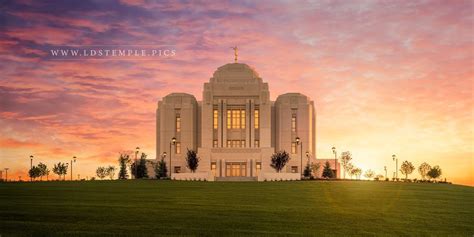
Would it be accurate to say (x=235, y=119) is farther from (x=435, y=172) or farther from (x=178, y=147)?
(x=435, y=172)

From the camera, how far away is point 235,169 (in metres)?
87.0

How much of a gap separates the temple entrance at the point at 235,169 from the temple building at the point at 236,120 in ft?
12.4

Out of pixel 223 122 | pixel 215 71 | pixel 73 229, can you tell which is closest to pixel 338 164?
pixel 223 122

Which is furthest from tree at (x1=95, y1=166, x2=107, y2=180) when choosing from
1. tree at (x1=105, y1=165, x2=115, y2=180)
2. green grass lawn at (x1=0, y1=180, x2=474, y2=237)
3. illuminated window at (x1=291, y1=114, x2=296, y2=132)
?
green grass lawn at (x1=0, y1=180, x2=474, y2=237)

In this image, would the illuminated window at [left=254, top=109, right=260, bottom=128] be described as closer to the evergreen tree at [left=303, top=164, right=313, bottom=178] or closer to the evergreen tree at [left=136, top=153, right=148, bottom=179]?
the evergreen tree at [left=303, top=164, right=313, bottom=178]

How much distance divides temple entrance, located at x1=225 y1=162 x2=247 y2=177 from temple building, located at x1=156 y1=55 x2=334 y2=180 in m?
3.78

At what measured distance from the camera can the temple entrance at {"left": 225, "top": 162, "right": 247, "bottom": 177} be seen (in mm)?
86625

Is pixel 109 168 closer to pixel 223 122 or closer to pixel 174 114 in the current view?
pixel 174 114

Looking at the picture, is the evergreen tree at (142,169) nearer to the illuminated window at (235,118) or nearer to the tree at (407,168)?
the illuminated window at (235,118)

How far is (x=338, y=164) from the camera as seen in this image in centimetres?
9656

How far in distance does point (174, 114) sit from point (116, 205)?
240 ft

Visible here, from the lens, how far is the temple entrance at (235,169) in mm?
86625

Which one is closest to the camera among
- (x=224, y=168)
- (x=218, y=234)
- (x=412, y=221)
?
(x=218, y=234)

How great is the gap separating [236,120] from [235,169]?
11423mm
